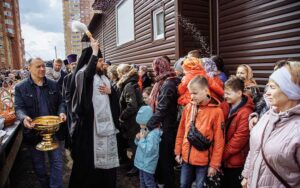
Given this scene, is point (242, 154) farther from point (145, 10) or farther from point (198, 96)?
point (145, 10)

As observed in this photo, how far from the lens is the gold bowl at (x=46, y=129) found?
3471 mm

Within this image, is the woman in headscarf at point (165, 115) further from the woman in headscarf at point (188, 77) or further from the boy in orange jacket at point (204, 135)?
the boy in orange jacket at point (204, 135)

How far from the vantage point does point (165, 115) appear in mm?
3633

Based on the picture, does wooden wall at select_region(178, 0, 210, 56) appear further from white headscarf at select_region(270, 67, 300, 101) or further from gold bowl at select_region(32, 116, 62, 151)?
white headscarf at select_region(270, 67, 300, 101)

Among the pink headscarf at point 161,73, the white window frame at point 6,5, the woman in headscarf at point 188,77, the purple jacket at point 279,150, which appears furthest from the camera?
the white window frame at point 6,5

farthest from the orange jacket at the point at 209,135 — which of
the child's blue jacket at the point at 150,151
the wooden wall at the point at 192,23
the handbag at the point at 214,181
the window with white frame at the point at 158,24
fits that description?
the window with white frame at the point at 158,24

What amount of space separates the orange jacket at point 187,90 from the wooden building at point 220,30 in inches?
63.8

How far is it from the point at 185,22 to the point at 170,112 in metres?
3.56

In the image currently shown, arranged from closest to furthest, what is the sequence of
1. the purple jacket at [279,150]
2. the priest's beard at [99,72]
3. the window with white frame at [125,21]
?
the purple jacket at [279,150] < the priest's beard at [99,72] < the window with white frame at [125,21]

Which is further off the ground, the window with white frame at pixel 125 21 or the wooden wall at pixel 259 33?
the window with white frame at pixel 125 21

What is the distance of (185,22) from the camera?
6.57 meters

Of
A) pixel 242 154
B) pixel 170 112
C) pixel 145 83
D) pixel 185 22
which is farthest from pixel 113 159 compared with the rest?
pixel 185 22

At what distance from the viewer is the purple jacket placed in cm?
189

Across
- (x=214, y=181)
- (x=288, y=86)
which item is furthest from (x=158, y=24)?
(x=288, y=86)
